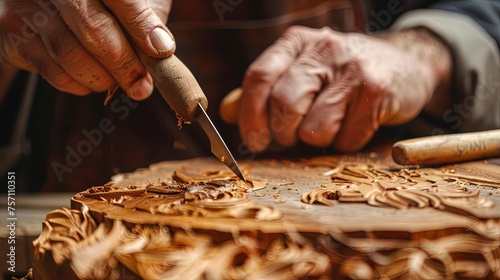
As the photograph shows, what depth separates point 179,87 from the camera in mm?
1123

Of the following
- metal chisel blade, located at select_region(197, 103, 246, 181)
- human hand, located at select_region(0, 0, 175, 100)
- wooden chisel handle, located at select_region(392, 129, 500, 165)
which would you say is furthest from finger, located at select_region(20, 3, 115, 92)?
wooden chisel handle, located at select_region(392, 129, 500, 165)

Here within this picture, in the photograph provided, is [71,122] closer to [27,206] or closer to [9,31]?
[27,206]

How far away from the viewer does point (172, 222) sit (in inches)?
35.9

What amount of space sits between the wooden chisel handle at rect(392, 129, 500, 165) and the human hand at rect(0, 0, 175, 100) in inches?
25.0

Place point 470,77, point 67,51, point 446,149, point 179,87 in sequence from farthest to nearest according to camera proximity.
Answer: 1. point 470,77
2. point 446,149
3. point 67,51
4. point 179,87

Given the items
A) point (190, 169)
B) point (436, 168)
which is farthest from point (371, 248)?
point (190, 169)

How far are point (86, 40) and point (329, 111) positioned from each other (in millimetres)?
780

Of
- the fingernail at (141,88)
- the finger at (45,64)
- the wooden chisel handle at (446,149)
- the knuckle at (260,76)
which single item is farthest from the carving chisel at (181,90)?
the knuckle at (260,76)

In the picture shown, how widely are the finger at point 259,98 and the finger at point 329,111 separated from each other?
0.14 meters

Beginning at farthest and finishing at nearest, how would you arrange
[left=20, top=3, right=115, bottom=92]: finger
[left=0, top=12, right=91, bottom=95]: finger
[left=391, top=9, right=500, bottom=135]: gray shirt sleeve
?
[left=391, top=9, right=500, bottom=135]: gray shirt sleeve, [left=0, top=12, right=91, bottom=95]: finger, [left=20, top=3, right=115, bottom=92]: finger

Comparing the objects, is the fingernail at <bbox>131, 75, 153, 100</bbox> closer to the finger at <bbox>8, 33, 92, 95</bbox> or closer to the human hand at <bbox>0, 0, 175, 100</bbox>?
the human hand at <bbox>0, 0, 175, 100</bbox>

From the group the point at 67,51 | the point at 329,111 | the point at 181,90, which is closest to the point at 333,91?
the point at 329,111

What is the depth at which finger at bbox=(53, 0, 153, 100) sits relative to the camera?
1.18 m

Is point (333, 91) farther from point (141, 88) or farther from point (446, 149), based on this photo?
point (141, 88)
